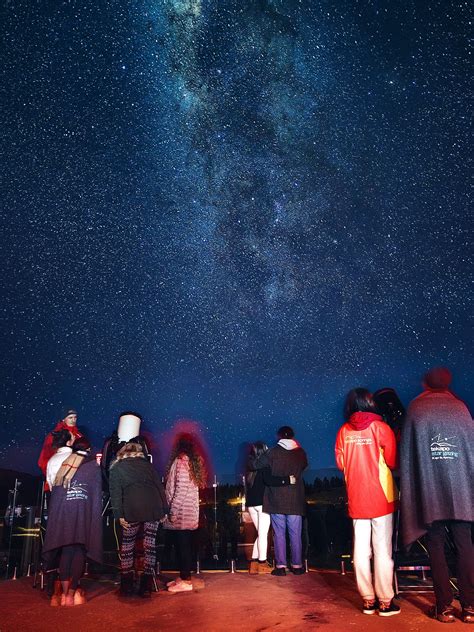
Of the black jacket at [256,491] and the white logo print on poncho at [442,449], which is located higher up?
the white logo print on poncho at [442,449]

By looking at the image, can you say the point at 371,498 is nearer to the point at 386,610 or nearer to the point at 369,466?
the point at 369,466

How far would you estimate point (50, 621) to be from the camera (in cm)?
498

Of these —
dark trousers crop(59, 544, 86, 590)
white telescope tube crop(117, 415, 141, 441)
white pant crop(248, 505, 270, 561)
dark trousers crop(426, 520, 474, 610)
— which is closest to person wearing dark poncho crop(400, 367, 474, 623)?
dark trousers crop(426, 520, 474, 610)

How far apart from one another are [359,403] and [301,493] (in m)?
3.44

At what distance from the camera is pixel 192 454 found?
6828 millimetres

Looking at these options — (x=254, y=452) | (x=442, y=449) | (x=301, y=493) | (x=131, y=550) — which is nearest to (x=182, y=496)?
(x=131, y=550)

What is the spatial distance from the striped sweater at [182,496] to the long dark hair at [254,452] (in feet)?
6.16

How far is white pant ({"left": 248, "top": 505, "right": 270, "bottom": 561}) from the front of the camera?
8141mm

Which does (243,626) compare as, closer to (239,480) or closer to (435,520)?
(435,520)

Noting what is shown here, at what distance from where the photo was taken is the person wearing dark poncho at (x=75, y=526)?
576 cm

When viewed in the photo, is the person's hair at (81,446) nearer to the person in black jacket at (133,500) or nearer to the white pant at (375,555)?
the person in black jacket at (133,500)

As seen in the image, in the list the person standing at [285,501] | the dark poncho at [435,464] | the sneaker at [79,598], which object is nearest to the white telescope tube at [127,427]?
the person standing at [285,501]

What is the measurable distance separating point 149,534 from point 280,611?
6.58 feet

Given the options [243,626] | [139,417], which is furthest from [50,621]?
[139,417]
